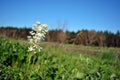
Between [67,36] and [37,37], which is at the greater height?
[67,36]

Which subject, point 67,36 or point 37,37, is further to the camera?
point 67,36

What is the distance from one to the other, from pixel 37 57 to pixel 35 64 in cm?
36

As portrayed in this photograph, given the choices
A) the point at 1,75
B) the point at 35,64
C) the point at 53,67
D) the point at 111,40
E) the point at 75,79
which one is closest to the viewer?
the point at 1,75

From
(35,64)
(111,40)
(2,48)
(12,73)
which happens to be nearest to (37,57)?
(35,64)

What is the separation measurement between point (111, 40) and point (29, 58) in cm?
5259

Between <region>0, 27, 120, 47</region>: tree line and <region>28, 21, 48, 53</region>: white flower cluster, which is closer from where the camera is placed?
<region>28, 21, 48, 53</region>: white flower cluster

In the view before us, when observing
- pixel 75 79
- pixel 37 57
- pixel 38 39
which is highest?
pixel 38 39

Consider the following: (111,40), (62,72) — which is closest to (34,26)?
(62,72)

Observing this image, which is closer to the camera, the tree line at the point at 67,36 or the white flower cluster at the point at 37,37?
the white flower cluster at the point at 37,37

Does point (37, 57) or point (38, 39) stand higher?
Answer: point (38, 39)

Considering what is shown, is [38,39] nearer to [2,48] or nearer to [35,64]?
[35,64]

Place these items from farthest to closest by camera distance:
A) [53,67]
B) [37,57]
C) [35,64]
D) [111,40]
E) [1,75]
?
[111,40] → [37,57] → [35,64] → [53,67] → [1,75]

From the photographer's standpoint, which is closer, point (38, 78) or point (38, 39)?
point (38, 78)

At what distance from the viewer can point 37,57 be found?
18.0ft
